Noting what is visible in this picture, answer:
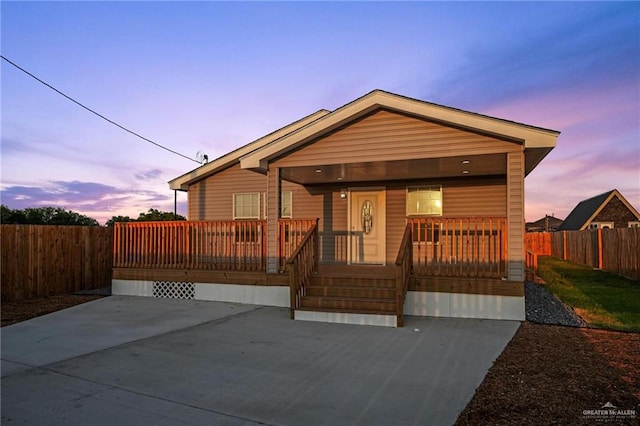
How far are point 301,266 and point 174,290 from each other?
4.14 meters

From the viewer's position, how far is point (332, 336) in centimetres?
644

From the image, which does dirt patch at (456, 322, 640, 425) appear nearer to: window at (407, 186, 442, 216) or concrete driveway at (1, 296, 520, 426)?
concrete driveway at (1, 296, 520, 426)

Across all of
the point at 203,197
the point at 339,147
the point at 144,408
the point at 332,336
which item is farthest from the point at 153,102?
the point at 144,408

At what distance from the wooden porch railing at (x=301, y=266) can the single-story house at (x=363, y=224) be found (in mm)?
24

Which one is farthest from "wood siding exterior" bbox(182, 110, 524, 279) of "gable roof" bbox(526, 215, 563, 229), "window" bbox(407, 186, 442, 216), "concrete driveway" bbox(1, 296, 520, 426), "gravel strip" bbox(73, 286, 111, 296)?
"gable roof" bbox(526, 215, 563, 229)

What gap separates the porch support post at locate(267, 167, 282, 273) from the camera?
933 cm

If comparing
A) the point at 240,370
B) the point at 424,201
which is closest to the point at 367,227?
the point at 424,201

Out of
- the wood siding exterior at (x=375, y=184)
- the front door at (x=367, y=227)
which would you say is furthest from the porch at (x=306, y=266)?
the wood siding exterior at (x=375, y=184)

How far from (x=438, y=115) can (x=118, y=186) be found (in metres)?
18.4

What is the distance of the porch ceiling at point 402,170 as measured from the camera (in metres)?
8.72

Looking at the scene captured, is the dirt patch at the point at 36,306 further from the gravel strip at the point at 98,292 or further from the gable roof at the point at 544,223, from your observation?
the gable roof at the point at 544,223

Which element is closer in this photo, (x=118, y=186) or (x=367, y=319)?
(x=367, y=319)

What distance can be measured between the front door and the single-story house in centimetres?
3

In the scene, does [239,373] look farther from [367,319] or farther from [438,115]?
[438,115]
